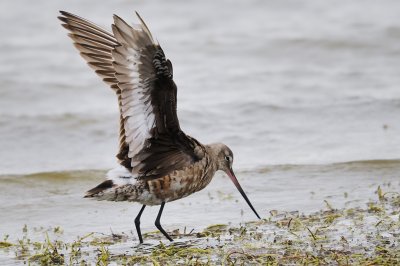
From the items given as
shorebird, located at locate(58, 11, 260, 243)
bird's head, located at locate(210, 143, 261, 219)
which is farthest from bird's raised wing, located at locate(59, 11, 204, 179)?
bird's head, located at locate(210, 143, 261, 219)

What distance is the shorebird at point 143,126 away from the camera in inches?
226

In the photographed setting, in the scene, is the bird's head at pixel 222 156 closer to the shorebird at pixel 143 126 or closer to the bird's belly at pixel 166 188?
the shorebird at pixel 143 126

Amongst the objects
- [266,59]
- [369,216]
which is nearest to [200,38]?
[266,59]

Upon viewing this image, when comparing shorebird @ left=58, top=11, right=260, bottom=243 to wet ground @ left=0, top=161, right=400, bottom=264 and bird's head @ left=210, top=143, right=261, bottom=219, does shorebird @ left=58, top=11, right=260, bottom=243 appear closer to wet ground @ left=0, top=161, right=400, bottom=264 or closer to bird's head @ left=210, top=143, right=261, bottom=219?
bird's head @ left=210, top=143, right=261, bottom=219

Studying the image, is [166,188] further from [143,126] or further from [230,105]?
[230,105]

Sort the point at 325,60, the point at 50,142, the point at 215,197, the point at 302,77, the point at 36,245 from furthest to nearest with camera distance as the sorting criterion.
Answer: the point at 325,60 → the point at 302,77 → the point at 50,142 → the point at 215,197 → the point at 36,245

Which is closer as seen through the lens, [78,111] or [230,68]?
[78,111]

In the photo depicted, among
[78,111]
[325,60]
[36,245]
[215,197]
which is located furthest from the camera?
[325,60]

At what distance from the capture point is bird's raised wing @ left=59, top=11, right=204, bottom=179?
573 centimetres

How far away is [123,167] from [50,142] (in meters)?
4.51

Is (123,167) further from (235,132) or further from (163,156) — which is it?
(235,132)

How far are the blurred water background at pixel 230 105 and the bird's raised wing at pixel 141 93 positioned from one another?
0.98 meters

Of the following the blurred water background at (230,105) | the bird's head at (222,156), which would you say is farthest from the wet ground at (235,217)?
the bird's head at (222,156)

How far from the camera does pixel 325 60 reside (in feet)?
46.3
